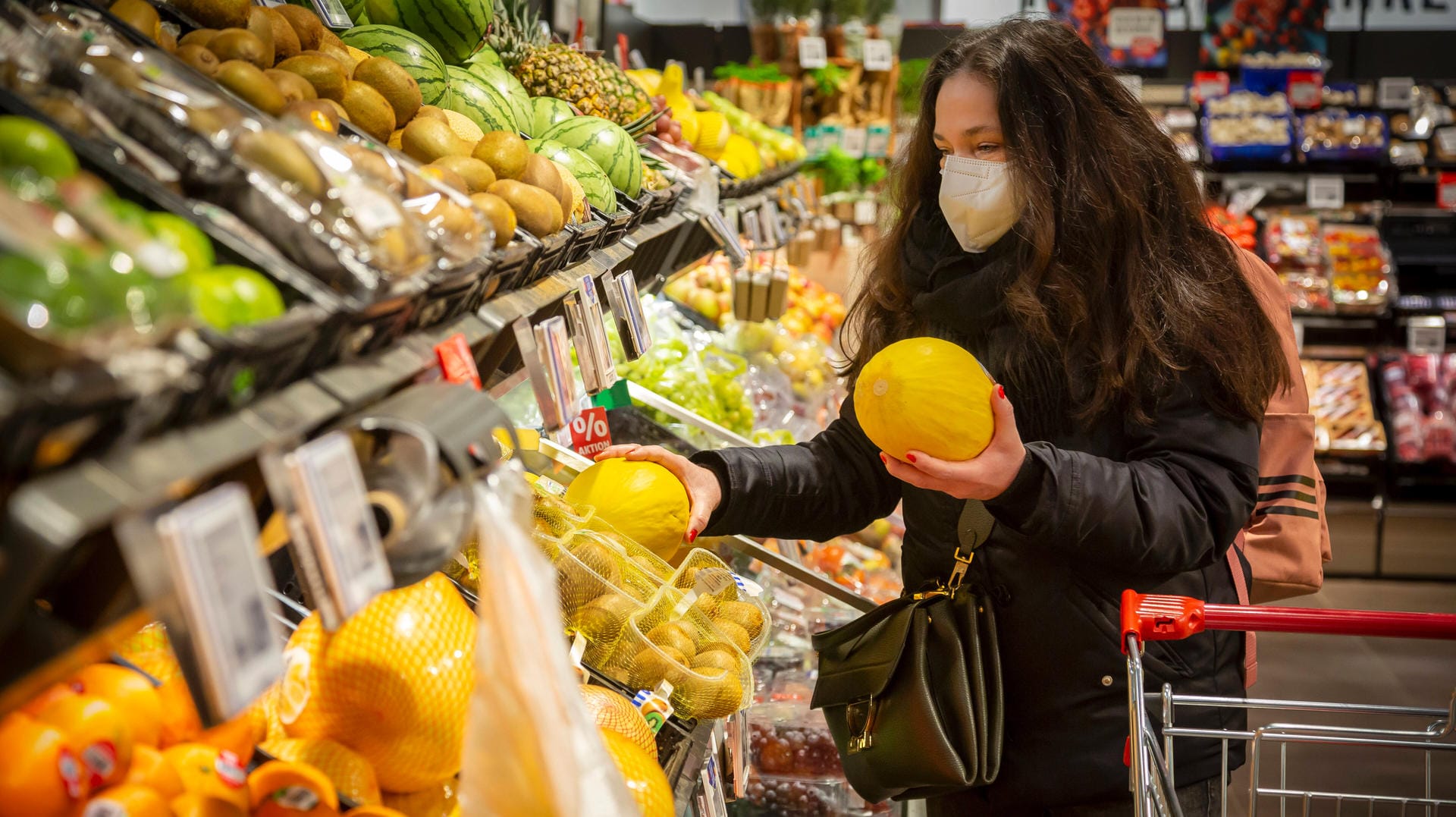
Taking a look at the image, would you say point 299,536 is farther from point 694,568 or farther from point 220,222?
point 694,568

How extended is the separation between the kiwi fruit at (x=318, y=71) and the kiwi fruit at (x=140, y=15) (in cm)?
15

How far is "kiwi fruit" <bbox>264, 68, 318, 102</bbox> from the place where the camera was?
1114 mm

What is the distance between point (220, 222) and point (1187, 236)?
145 centimetres

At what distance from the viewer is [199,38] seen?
111 centimetres

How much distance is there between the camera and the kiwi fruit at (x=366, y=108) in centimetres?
130

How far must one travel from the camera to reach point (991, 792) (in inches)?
72.2

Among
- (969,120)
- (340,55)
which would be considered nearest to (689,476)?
(969,120)

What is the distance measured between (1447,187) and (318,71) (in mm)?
6492

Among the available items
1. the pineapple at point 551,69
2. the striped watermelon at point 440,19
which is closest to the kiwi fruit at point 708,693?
the striped watermelon at point 440,19

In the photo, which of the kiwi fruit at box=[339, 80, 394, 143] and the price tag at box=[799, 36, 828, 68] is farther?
the price tag at box=[799, 36, 828, 68]

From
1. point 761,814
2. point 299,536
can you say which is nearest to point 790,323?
point 761,814

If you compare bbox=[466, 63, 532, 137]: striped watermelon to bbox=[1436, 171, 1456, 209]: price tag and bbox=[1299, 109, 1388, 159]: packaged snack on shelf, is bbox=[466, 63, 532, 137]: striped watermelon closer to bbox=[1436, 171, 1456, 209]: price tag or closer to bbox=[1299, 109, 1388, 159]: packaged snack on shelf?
bbox=[1299, 109, 1388, 159]: packaged snack on shelf

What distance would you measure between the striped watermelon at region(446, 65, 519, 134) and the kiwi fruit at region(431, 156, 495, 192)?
50cm

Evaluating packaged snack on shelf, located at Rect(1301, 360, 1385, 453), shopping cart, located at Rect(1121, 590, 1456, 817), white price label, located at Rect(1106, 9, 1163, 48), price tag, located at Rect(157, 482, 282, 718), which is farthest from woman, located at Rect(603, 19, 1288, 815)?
white price label, located at Rect(1106, 9, 1163, 48)
